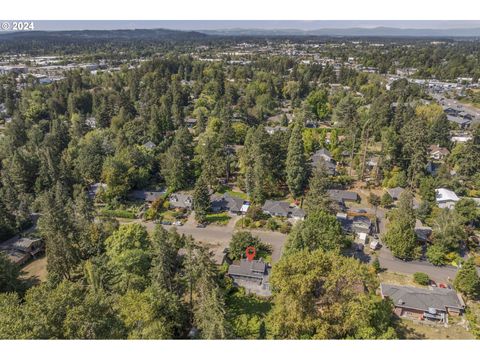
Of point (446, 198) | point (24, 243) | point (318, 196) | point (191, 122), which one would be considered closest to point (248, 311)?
point (318, 196)

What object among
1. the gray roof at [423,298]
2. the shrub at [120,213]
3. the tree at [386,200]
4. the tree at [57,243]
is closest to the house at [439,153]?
the tree at [386,200]

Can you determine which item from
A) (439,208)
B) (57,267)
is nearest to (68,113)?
(57,267)

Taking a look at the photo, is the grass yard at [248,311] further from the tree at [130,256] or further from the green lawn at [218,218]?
the green lawn at [218,218]

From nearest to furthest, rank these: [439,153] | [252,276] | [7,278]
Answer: [7,278], [252,276], [439,153]

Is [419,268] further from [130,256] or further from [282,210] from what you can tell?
[130,256]

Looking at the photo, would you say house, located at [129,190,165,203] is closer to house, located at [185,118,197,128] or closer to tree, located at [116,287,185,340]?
tree, located at [116,287,185,340]

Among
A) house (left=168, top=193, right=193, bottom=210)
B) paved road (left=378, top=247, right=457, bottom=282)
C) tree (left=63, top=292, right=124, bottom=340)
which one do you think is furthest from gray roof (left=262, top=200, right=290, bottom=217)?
tree (left=63, top=292, right=124, bottom=340)
